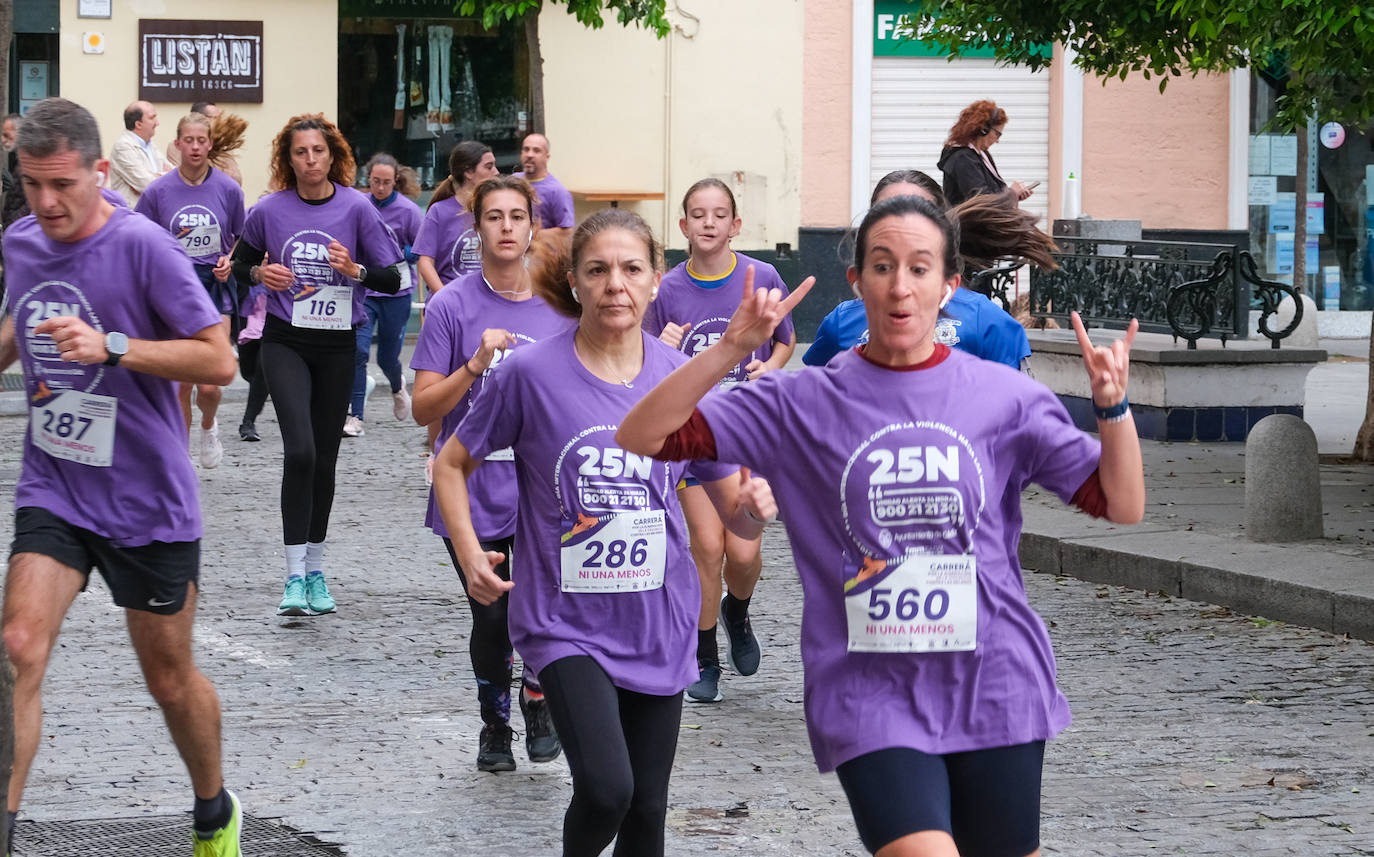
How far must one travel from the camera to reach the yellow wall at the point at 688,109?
22344 millimetres

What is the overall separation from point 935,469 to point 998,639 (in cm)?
32

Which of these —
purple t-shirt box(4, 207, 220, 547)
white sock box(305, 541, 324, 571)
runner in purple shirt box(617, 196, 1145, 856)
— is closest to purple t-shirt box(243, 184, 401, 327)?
white sock box(305, 541, 324, 571)

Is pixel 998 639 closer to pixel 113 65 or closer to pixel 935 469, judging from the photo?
pixel 935 469

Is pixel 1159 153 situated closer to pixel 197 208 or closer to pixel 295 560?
pixel 197 208

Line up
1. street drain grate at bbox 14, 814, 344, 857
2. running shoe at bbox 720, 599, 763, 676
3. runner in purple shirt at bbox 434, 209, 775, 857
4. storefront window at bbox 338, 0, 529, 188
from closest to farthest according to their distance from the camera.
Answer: runner in purple shirt at bbox 434, 209, 775, 857 → street drain grate at bbox 14, 814, 344, 857 → running shoe at bbox 720, 599, 763, 676 → storefront window at bbox 338, 0, 529, 188

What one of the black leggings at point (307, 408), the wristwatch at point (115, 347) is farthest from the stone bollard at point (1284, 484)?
the wristwatch at point (115, 347)

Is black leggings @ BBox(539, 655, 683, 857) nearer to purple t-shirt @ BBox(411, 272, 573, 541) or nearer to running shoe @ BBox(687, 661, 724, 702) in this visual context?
purple t-shirt @ BBox(411, 272, 573, 541)

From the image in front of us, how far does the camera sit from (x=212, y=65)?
2153cm

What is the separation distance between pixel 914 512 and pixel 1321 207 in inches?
842

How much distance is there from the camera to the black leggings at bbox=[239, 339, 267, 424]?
12883mm

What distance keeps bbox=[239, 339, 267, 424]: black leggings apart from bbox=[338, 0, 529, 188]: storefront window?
7.78 m

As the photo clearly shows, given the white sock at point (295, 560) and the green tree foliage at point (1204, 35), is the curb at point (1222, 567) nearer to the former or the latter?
the green tree foliage at point (1204, 35)

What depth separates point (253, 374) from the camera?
532 inches

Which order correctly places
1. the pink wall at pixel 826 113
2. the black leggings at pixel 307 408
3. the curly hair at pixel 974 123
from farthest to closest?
the pink wall at pixel 826 113, the curly hair at pixel 974 123, the black leggings at pixel 307 408
